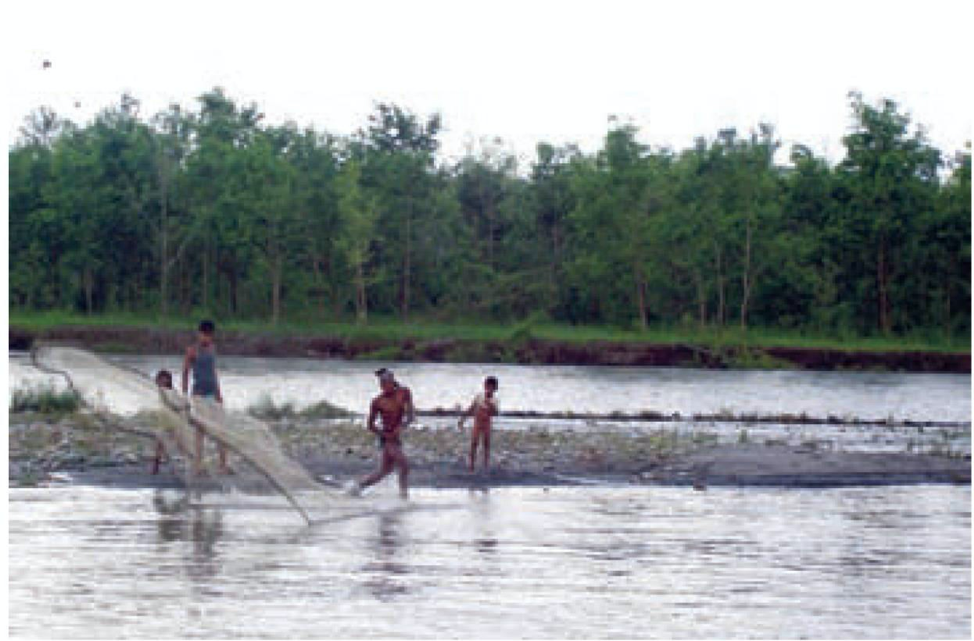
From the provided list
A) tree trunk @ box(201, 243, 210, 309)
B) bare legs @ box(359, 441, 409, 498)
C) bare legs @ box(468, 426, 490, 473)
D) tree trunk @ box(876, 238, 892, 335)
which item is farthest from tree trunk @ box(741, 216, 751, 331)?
bare legs @ box(359, 441, 409, 498)

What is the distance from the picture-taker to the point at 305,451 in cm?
2105

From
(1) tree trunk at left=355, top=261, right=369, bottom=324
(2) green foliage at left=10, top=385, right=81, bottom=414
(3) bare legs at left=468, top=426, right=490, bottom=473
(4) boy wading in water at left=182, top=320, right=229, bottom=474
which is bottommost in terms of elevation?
(3) bare legs at left=468, top=426, right=490, bottom=473

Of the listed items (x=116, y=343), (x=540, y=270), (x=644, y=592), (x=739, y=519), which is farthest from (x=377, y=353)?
(x=644, y=592)

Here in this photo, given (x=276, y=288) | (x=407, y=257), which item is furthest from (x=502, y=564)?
(x=407, y=257)

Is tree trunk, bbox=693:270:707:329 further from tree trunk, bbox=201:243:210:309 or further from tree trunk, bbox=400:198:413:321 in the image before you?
tree trunk, bbox=201:243:210:309

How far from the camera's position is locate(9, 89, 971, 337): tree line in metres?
65.0

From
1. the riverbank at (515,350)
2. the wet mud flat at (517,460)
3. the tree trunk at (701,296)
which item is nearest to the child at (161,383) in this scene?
the wet mud flat at (517,460)

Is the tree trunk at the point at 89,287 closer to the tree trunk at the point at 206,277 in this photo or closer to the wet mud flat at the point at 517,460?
the tree trunk at the point at 206,277

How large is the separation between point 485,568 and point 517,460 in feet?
25.5

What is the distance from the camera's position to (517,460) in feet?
69.4

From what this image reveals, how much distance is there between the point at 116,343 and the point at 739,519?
45523 millimetres

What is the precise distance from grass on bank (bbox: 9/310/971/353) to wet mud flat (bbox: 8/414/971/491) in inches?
1428

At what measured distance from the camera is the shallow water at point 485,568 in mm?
11336

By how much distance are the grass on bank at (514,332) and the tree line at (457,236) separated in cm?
102
